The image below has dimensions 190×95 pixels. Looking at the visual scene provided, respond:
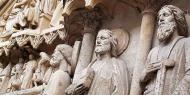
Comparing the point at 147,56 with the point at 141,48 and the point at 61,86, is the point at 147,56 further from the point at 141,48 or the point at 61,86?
the point at 61,86

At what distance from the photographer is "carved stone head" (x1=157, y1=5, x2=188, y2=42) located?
205 inches

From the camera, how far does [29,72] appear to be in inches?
315

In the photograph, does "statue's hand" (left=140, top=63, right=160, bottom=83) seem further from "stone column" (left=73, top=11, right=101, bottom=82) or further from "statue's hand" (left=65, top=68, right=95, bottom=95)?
"stone column" (left=73, top=11, right=101, bottom=82)

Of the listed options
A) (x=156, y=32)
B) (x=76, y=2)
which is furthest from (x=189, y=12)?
(x=76, y=2)

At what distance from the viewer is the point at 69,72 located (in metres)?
6.49

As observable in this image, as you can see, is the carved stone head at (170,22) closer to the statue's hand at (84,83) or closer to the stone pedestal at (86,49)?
the statue's hand at (84,83)

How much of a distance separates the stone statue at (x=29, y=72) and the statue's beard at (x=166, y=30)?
318cm

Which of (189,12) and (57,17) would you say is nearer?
(189,12)

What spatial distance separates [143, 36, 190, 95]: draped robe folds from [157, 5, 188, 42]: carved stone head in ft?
0.38

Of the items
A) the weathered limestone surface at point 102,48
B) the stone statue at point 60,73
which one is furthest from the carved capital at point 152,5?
the stone statue at point 60,73

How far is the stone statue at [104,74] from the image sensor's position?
18.0 feet

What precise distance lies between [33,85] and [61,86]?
1.66 meters

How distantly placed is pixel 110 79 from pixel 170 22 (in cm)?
95

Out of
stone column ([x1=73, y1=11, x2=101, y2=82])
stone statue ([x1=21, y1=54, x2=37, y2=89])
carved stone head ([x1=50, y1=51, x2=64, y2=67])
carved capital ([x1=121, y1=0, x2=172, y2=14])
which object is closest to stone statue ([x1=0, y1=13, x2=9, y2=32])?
stone statue ([x1=21, y1=54, x2=37, y2=89])
